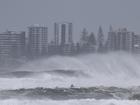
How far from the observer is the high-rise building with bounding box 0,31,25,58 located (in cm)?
14244

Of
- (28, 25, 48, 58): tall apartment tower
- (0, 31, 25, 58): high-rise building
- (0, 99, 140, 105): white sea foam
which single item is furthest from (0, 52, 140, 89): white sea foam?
(28, 25, 48, 58): tall apartment tower

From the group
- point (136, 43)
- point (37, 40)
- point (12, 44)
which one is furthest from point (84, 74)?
point (37, 40)

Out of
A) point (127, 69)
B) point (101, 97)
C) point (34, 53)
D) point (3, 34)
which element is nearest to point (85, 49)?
point (34, 53)

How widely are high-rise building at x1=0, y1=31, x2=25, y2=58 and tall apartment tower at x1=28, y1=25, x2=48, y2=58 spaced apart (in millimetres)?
2017

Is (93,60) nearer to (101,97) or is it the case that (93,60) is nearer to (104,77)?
(104,77)

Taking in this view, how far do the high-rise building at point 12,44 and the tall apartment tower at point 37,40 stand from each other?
202cm

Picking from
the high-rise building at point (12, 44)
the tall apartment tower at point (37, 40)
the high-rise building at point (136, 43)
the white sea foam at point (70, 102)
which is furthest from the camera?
the tall apartment tower at point (37, 40)

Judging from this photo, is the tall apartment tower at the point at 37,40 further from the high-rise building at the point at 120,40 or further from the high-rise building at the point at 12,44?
the high-rise building at the point at 120,40

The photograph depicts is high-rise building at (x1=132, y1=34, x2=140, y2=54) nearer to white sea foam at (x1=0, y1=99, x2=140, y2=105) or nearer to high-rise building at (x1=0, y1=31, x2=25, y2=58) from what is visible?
high-rise building at (x1=0, y1=31, x2=25, y2=58)

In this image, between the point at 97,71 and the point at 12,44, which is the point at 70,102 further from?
the point at 12,44

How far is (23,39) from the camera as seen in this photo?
516 ft

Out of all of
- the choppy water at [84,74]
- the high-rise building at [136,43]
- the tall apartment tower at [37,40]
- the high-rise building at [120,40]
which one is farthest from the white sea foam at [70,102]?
the tall apartment tower at [37,40]

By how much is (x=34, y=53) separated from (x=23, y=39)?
903cm

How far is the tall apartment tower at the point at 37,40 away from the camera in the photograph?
150 metres
